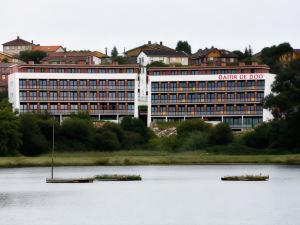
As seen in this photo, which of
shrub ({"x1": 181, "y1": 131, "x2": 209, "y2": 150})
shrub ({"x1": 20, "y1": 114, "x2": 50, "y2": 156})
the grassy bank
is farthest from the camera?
shrub ({"x1": 181, "y1": 131, "x2": 209, "y2": 150})

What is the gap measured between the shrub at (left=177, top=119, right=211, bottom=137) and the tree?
3308cm

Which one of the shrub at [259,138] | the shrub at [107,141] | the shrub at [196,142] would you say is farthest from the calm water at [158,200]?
the shrub at [107,141]

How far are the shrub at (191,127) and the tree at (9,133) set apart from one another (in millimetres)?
33080

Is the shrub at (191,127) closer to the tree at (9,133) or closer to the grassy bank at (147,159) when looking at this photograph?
the grassy bank at (147,159)

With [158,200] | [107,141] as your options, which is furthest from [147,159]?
[158,200]

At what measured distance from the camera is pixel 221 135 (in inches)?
6540

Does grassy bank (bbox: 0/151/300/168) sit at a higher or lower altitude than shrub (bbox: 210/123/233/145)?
lower

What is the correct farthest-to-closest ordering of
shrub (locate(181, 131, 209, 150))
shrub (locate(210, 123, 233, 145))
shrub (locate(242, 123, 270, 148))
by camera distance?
shrub (locate(210, 123, 233, 145))
shrub (locate(181, 131, 209, 150))
shrub (locate(242, 123, 270, 148))

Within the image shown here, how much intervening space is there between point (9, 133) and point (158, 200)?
6749 cm

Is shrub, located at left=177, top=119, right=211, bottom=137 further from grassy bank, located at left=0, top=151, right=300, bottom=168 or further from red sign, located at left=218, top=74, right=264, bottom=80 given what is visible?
red sign, located at left=218, top=74, right=264, bottom=80

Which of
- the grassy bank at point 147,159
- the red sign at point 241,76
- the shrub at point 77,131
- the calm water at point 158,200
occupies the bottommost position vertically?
the calm water at point 158,200

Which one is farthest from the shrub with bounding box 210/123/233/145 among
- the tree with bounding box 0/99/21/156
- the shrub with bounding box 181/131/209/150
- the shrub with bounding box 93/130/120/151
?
the tree with bounding box 0/99/21/156

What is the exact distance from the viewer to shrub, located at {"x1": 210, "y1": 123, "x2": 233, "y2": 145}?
165m

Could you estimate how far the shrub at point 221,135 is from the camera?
543 feet
